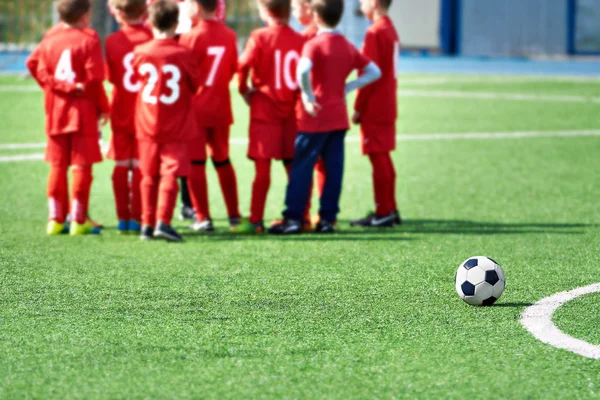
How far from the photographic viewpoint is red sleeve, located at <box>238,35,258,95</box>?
7547 mm

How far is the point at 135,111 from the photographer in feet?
24.5

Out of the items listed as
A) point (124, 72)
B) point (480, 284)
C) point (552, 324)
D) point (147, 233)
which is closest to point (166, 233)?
point (147, 233)

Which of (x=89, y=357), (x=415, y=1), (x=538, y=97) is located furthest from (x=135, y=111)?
(x=415, y=1)

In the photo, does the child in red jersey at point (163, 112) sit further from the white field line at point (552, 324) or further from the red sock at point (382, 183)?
the white field line at point (552, 324)

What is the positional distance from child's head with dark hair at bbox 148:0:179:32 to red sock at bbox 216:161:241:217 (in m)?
1.26

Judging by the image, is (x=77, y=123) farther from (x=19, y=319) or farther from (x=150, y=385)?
(x=150, y=385)

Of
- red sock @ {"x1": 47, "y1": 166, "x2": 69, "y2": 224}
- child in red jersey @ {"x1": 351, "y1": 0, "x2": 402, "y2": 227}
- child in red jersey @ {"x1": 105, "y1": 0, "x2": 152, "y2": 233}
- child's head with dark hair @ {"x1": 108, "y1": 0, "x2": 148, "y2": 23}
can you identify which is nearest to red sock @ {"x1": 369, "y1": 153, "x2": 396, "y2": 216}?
child in red jersey @ {"x1": 351, "y1": 0, "x2": 402, "y2": 227}

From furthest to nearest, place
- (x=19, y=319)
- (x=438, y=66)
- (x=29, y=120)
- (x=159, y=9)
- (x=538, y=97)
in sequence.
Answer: (x=438, y=66)
(x=538, y=97)
(x=29, y=120)
(x=159, y=9)
(x=19, y=319)

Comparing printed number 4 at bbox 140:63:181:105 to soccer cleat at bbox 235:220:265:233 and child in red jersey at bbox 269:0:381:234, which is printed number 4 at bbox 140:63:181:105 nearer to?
child in red jersey at bbox 269:0:381:234

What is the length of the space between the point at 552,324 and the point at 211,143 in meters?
3.69

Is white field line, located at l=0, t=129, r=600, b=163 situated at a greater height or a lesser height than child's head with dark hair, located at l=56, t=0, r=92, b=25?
lesser

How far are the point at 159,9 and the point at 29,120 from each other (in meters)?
8.80

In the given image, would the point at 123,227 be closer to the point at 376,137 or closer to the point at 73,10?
the point at 73,10

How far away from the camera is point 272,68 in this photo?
761cm
